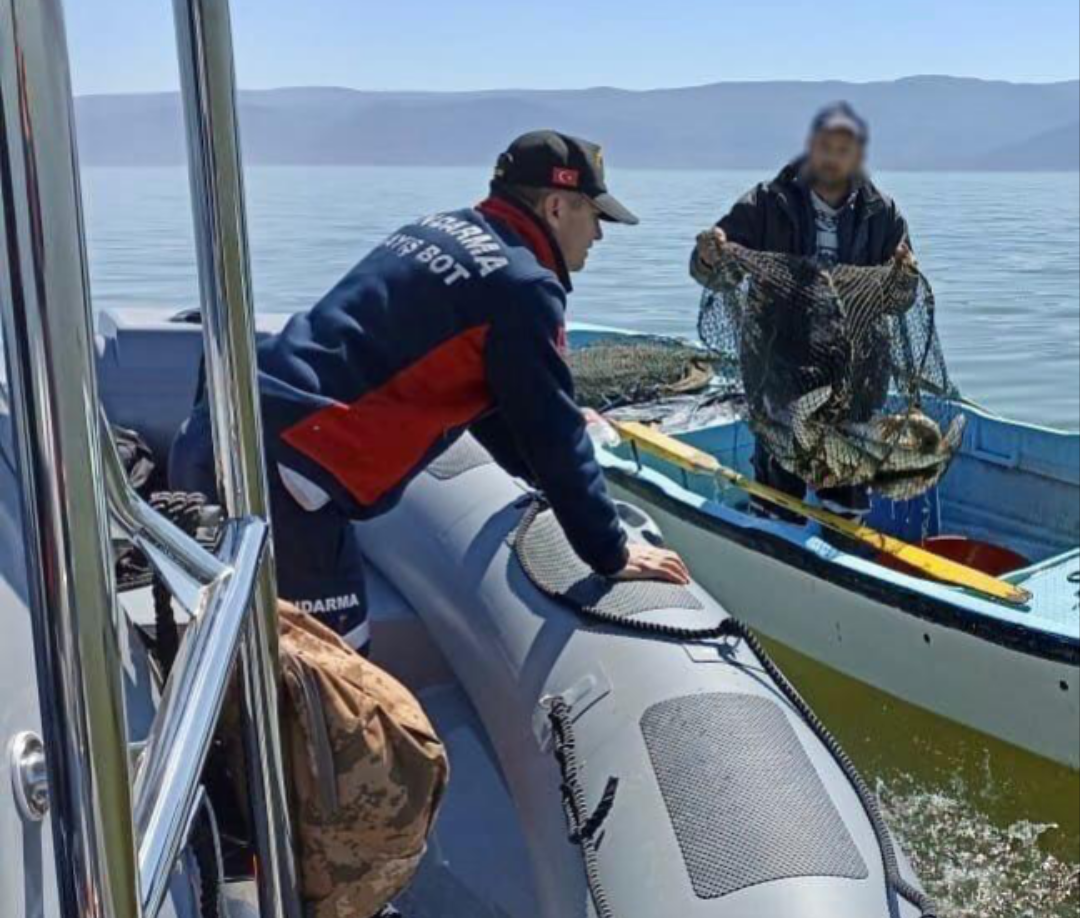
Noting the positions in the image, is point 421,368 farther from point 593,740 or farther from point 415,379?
point 593,740

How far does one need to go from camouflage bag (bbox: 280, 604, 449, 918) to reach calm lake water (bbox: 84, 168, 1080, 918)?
15.6 inches

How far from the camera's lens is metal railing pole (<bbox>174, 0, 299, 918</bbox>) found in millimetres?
1033

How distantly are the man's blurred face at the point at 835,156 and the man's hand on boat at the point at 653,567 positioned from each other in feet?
6.23

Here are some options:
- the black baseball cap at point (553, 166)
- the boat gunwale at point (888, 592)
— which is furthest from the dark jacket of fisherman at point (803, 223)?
the black baseball cap at point (553, 166)

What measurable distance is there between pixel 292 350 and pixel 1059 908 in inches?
94.1

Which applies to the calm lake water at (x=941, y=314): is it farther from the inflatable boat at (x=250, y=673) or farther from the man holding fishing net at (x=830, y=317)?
the man holding fishing net at (x=830, y=317)

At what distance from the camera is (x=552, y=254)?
→ 2420 mm

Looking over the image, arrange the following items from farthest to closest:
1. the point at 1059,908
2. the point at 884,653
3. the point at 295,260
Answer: the point at 295,260 < the point at 884,653 < the point at 1059,908

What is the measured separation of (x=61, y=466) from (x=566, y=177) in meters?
1.84

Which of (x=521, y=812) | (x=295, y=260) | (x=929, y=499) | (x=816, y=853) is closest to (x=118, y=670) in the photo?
(x=816, y=853)

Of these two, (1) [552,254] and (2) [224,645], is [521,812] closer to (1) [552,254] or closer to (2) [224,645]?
(1) [552,254]

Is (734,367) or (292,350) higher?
(292,350)

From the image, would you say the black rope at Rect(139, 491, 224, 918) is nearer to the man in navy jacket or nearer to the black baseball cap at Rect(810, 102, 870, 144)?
the man in navy jacket

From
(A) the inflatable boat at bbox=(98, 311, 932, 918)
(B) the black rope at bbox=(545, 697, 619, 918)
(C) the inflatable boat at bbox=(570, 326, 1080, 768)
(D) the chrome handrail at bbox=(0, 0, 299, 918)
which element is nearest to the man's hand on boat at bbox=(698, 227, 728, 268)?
(C) the inflatable boat at bbox=(570, 326, 1080, 768)
